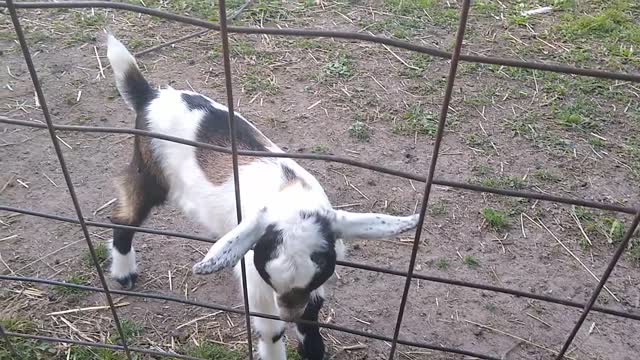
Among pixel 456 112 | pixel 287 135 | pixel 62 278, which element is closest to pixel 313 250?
pixel 62 278

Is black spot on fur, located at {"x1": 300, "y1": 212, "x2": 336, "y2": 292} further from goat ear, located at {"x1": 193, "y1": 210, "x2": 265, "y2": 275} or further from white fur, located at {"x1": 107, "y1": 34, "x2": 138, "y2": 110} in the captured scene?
white fur, located at {"x1": 107, "y1": 34, "x2": 138, "y2": 110}

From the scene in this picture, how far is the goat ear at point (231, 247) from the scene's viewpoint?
7.83 feet

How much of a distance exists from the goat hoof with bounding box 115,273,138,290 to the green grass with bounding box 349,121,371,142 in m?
1.98

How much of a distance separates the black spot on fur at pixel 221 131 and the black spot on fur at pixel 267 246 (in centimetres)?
74

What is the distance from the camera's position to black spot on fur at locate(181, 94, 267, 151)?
3.43 m

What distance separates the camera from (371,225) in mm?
2648

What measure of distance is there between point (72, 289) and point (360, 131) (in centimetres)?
238

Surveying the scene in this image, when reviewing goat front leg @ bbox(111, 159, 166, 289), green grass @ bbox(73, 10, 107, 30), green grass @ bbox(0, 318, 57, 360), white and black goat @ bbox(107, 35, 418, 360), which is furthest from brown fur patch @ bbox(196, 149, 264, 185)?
green grass @ bbox(73, 10, 107, 30)

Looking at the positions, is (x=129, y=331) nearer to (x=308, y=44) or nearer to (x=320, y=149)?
(x=320, y=149)

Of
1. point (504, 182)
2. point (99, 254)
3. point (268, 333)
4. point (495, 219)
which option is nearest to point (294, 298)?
point (268, 333)

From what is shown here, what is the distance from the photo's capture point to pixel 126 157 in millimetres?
4891

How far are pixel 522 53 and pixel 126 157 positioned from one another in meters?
3.53

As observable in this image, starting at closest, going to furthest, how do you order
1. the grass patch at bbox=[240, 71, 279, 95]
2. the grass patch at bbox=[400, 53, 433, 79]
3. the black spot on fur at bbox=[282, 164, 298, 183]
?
the black spot on fur at bbox=[282, 164, 298, 183], the grass patch at bbox=[240, 71, 279, 95], the grass patch at bbox=[400, 53, 433, 79]

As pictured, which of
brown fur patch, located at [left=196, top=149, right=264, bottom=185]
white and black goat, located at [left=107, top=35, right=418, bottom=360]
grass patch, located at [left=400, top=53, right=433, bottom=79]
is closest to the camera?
white and black goat, located at [left=107, top=35, right=418, bottom=360]
